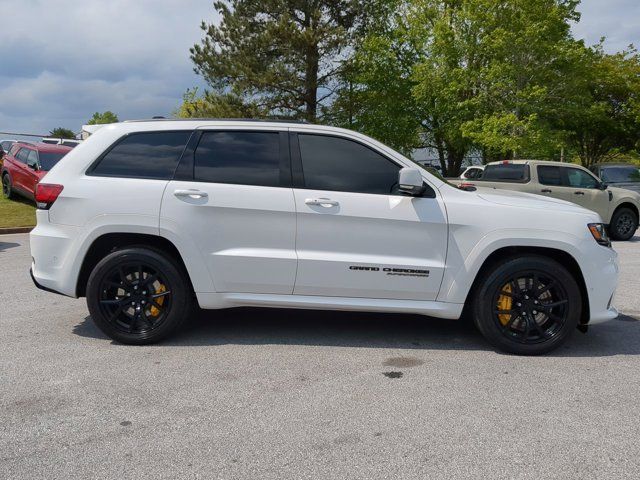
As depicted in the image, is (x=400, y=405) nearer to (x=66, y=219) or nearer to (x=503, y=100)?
(x=66, y=219)

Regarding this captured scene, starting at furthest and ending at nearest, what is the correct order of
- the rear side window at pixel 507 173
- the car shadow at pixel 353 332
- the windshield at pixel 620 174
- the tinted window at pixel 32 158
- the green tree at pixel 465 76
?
the green tree at pixel 465 76
the windshield at pixel 620 174
the tinted window at pixel 32 158
the rear side window at pixel 507 173
the car shadow at pixel 353 332

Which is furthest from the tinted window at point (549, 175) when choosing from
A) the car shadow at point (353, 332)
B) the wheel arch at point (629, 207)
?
the car shadow at point (353, 332)

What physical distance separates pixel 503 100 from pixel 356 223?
18.6 metres

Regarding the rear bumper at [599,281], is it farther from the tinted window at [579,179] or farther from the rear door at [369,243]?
the tinted window at [579,179]

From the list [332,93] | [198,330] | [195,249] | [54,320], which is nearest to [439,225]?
[195,249]

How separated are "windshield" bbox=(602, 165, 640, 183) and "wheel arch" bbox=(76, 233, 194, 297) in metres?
14.6

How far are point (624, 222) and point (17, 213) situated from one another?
15.1 meters

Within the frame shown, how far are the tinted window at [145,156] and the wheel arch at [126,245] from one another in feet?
1.64

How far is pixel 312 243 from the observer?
4.20 meters

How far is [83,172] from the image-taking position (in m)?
4.35

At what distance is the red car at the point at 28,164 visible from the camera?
45.2 ft

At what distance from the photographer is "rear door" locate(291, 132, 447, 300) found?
13.7 ft

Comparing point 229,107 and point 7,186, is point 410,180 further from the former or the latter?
point 229,107

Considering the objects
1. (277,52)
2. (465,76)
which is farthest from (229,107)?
(465,76)
